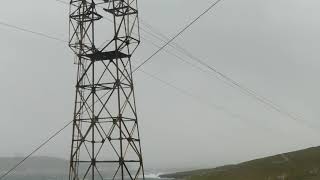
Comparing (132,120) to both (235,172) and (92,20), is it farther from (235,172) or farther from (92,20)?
(235,172)

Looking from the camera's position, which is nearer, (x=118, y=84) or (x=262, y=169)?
(x=118, y=84)

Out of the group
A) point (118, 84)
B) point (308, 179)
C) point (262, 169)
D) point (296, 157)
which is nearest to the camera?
point (118, 84)

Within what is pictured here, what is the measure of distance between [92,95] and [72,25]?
6.03 m

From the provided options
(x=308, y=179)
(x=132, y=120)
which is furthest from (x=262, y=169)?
(x=132, y=120)

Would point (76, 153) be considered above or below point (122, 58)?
below

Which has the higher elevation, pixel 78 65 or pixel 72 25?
pixel 72 25

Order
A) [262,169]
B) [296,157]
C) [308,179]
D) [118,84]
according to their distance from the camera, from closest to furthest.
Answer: [118,84]
[308,179]
[262,169]
[296,157]

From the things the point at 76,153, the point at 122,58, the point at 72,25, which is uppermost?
the point at 72,25

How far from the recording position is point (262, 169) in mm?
95188

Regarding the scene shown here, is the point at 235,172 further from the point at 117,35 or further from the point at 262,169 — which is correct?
the point at 117,35

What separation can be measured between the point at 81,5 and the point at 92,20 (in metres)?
1.49

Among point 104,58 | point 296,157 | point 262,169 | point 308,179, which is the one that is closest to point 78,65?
point 104,58

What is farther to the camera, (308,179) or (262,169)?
(262,169)

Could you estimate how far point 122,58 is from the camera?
42875 mm
